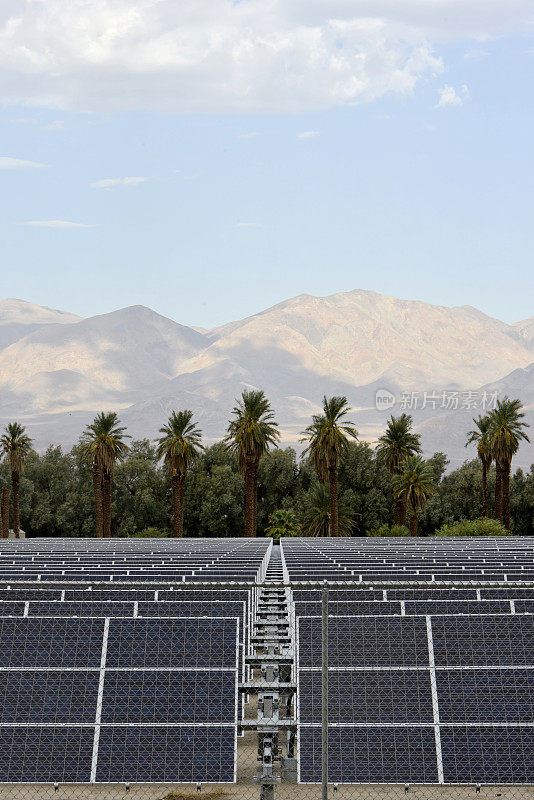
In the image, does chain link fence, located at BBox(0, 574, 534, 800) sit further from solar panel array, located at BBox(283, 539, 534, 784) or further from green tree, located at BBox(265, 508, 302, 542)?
green tree, located at BBox(265, 508, 302, 542)

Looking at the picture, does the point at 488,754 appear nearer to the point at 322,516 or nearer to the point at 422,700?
the point at 422,700

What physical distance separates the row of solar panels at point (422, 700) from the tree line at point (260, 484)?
56.1 metres

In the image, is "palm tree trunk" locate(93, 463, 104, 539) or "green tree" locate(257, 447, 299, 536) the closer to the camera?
"palm tree trunk" locate(93, 463, 104, 539)

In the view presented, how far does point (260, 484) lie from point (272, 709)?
89.5m

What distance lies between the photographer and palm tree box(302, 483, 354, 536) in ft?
264

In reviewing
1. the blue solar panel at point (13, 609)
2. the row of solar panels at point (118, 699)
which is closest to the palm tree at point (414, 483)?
the blue solar panel at point (13, 609)

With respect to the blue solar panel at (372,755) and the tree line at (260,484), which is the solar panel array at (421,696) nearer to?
the blue solar panel at (372,755)

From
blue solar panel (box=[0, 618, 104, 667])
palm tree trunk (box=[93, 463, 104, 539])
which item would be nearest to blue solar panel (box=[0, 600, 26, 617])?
blue solar panel (box=[0, 618, 104, 667])

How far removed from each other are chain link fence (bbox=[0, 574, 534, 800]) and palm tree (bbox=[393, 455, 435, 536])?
60465 millimetres

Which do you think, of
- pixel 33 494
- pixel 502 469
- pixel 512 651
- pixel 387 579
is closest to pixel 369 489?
pixel 502 469

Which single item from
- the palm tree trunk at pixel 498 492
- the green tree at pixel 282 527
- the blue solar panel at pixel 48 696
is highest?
the palm tree trunk at pixel 498 492

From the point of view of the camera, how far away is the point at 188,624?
36.4 feet

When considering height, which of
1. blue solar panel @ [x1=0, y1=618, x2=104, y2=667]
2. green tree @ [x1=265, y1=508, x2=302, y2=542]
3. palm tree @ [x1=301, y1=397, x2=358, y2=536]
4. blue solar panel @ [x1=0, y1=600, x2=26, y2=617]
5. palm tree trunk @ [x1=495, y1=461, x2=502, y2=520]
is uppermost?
palm tree @ [x1=301, y1=397, x2=358, y2=536]

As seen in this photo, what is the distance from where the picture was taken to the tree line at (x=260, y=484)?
226ft
